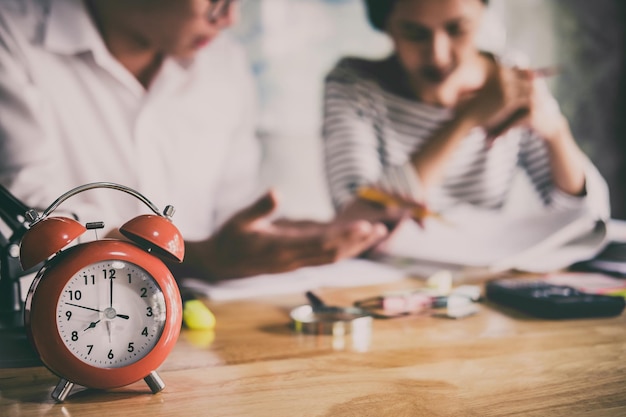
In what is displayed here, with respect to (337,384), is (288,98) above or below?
above

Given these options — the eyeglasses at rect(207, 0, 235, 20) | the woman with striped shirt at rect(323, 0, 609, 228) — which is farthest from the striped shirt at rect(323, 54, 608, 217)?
the eyeglasses at rect(207, 0, 235, 20)

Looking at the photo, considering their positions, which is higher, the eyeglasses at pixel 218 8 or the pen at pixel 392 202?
the eyeglasses at pixel 218 8

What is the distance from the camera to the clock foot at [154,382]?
0.65 m

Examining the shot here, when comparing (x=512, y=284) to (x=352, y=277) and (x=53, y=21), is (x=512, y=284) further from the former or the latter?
(x=53, y=21)

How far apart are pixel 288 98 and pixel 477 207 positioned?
0.55 meters

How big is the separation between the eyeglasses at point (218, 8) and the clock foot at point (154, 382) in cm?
77

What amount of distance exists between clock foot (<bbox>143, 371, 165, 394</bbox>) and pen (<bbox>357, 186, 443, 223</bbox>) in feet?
2.46

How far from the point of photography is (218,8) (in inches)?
46.7

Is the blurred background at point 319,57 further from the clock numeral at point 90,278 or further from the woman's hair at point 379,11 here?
the clock numeral at point 90,278

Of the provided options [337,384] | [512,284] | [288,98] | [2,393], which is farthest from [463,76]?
[2,393]

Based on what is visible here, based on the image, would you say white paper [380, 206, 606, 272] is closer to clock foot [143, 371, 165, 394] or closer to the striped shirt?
the striped shirt

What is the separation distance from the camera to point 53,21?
106 cm

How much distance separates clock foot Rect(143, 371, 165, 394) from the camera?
2.14 feet

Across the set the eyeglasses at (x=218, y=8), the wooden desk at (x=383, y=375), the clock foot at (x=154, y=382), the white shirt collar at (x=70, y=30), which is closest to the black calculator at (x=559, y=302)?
the wooden desk at (x=383, y=375)
